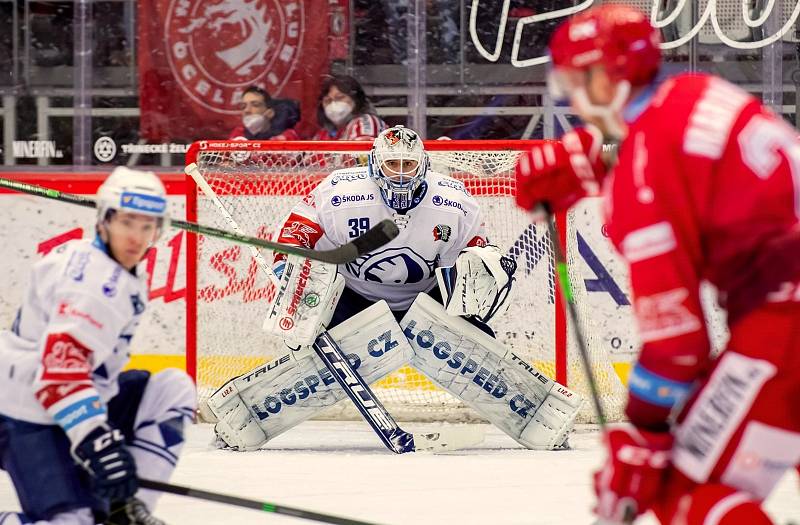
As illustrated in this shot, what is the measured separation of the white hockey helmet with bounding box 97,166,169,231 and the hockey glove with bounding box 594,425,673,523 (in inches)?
37.4

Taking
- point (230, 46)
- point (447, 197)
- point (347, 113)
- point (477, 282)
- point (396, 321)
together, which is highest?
point (230, 46)

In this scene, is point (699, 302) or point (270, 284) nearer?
point (699, 302)

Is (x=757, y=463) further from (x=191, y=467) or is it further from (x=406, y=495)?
(x=191, y=467)

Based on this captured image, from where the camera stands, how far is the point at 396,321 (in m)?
4.33

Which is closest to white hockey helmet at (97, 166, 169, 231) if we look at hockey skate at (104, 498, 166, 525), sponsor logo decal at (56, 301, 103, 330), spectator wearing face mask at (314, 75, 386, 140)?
sponsor logo decal at (56, 301, 103, 330)

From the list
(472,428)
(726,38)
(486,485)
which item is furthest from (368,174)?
(726,38)

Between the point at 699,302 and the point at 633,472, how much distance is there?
0.75 ft

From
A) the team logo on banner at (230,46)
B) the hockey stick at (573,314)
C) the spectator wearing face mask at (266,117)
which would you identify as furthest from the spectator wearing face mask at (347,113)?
the hockey stick at (573,314)

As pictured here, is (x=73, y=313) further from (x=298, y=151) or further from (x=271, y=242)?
(x=298, y=151)

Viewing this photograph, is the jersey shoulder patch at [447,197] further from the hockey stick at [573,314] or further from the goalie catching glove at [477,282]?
the hockey stick at [573,314]

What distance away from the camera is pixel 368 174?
4.41m

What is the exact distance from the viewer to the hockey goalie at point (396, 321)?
4.25m

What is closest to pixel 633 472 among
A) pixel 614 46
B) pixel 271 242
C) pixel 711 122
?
pixel 711 122

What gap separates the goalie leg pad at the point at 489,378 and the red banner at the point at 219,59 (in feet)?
4.61
